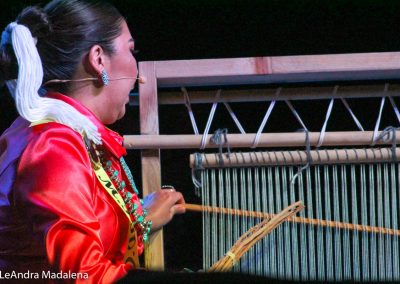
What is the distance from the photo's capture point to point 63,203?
964mm

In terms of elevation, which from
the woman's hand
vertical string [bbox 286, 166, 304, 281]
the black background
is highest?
the black background

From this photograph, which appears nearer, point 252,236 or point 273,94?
point 252,236

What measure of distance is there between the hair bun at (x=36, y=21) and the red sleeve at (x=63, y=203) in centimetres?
17

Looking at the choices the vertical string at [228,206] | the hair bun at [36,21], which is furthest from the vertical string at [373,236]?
the hair bun at [36,21]

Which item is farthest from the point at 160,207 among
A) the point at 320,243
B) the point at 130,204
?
the point at 320,243

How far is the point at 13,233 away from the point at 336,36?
27.1 inches

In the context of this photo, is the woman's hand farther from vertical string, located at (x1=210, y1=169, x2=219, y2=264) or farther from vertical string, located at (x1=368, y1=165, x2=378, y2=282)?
vertical string, located at (x1=368, y1=165, x2=378, y2=282)

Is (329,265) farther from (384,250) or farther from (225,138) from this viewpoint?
(225,138)

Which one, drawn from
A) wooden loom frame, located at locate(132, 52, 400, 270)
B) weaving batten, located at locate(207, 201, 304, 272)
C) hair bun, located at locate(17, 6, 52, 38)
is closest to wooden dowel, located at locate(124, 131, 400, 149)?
wooden loom frame, located at locate(132, 52, 400, 270)

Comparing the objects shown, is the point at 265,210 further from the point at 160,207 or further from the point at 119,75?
the point at 119,75

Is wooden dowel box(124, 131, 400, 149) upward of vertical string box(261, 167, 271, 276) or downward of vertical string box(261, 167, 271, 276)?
upward

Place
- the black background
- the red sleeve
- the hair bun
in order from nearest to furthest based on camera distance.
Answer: the red sleeve → the hair bun → the black background

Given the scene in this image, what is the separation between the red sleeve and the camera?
0.95 meters

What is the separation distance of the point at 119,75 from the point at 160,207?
22 centimetres
